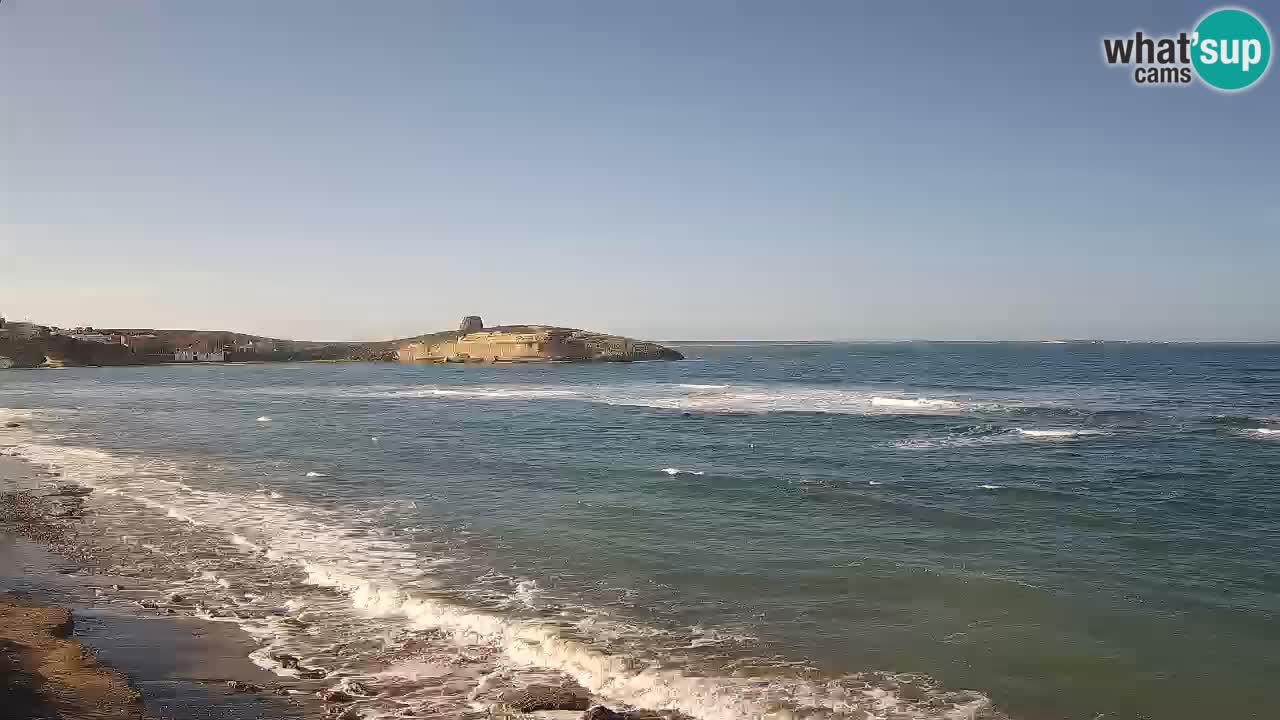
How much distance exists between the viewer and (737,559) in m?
16.6

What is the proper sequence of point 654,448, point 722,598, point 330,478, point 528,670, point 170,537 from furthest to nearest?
point 654,448
point 330,478
point 170,537
point 722,598
point 528,670

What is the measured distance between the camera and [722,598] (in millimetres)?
14188

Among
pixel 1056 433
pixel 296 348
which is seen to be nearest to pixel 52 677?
pixel 1056 433

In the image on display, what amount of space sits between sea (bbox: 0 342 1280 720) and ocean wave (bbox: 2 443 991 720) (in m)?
0.06

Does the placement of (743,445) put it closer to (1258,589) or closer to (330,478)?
(330,478)

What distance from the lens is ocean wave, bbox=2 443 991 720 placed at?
10.2 metres

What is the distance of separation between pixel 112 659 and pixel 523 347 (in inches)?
4910

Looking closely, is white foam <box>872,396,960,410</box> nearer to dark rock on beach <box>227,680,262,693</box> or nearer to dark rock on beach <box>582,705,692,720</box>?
dark rock on beach <box>582,705,692,720</box>

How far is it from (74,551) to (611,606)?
1114 centimetres

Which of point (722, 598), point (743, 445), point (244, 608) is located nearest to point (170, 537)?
point (244, 608)

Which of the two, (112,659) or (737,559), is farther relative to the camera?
(737,559)

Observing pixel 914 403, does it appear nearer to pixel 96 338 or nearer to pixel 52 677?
pixel 52 677

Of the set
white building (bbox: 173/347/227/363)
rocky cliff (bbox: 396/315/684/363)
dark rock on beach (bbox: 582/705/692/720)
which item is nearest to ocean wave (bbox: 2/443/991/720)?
dark rock on beach (bbox: 582/705/692/720)

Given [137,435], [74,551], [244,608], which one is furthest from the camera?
[137,435]
